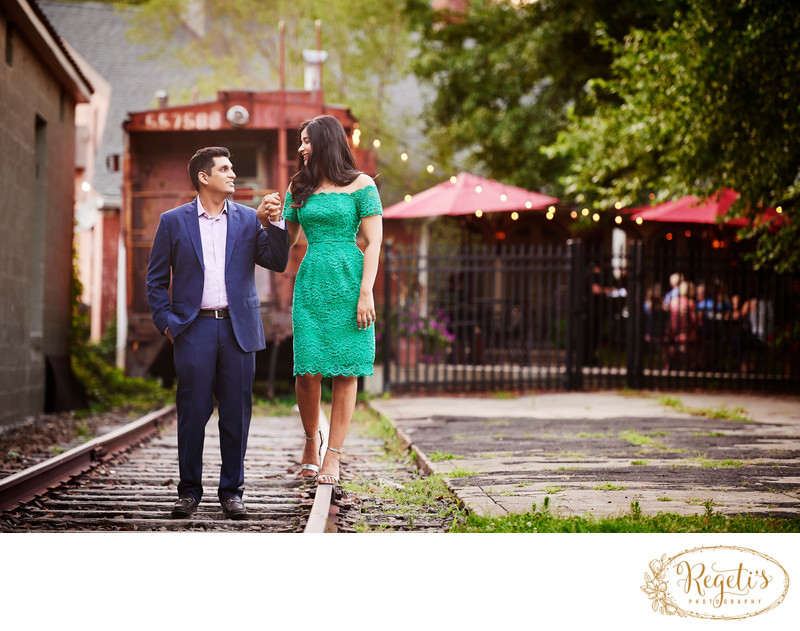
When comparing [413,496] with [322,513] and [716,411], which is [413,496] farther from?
[716,411]

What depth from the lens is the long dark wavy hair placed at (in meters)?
4.23

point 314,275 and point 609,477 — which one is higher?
point 314,275

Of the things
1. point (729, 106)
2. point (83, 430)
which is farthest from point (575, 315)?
point (83, 430)

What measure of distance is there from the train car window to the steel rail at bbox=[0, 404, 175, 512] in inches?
75.4

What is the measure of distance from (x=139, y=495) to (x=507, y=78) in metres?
11.3

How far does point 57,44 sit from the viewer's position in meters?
8.16

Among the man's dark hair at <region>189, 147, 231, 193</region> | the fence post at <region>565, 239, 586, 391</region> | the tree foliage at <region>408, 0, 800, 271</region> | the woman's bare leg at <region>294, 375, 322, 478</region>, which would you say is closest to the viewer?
the man's dark hair at <region>189, 147, 231, 193</region>

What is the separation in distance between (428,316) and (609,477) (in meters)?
5.79

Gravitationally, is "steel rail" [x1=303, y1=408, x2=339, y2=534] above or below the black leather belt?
below

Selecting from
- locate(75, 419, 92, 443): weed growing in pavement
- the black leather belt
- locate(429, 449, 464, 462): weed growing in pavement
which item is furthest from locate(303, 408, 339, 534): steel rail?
locate(75, 419, 92, 443): weed growing in pavement

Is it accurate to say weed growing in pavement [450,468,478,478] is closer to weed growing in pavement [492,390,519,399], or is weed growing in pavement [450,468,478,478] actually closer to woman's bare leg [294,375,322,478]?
woman's bare leg [294,375,322,478]
